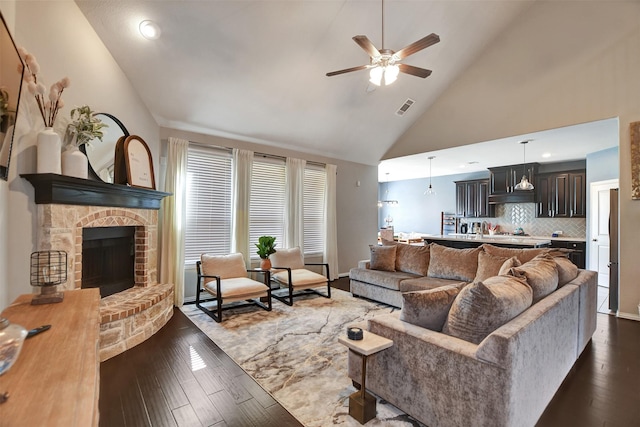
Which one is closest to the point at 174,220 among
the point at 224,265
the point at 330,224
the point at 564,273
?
the point at 224,265

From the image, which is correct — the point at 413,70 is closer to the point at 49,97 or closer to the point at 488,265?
the point at 488,265

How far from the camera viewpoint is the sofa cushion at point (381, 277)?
14.6 ft

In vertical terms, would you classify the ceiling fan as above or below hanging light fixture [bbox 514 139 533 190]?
above

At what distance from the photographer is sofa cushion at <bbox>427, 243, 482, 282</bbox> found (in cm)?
414

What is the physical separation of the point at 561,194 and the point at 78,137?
8917 mm

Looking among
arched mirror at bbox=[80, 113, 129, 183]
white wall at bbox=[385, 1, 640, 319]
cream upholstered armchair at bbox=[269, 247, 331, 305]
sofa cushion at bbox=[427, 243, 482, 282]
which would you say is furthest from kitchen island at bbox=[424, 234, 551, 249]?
arched mirror at bbox=[80, 113, 129, 183]

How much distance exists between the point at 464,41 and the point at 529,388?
5.08 m

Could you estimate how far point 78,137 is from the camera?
2918 millimetres

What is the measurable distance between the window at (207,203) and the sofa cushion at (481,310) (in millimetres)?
3969

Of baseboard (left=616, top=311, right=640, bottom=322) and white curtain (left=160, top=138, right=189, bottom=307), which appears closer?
baseboard (left=616, top=311, right=640, bottom=322)

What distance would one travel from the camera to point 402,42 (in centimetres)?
445

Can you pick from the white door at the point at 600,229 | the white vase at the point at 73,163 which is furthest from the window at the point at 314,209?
the white door at the point at 600,229

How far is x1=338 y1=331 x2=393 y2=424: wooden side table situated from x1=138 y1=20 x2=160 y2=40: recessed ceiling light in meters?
3.64

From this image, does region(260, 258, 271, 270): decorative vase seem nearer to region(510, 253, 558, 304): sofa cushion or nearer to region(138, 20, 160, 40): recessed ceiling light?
region(138, 20, 160, 40): recessed ceiling light
